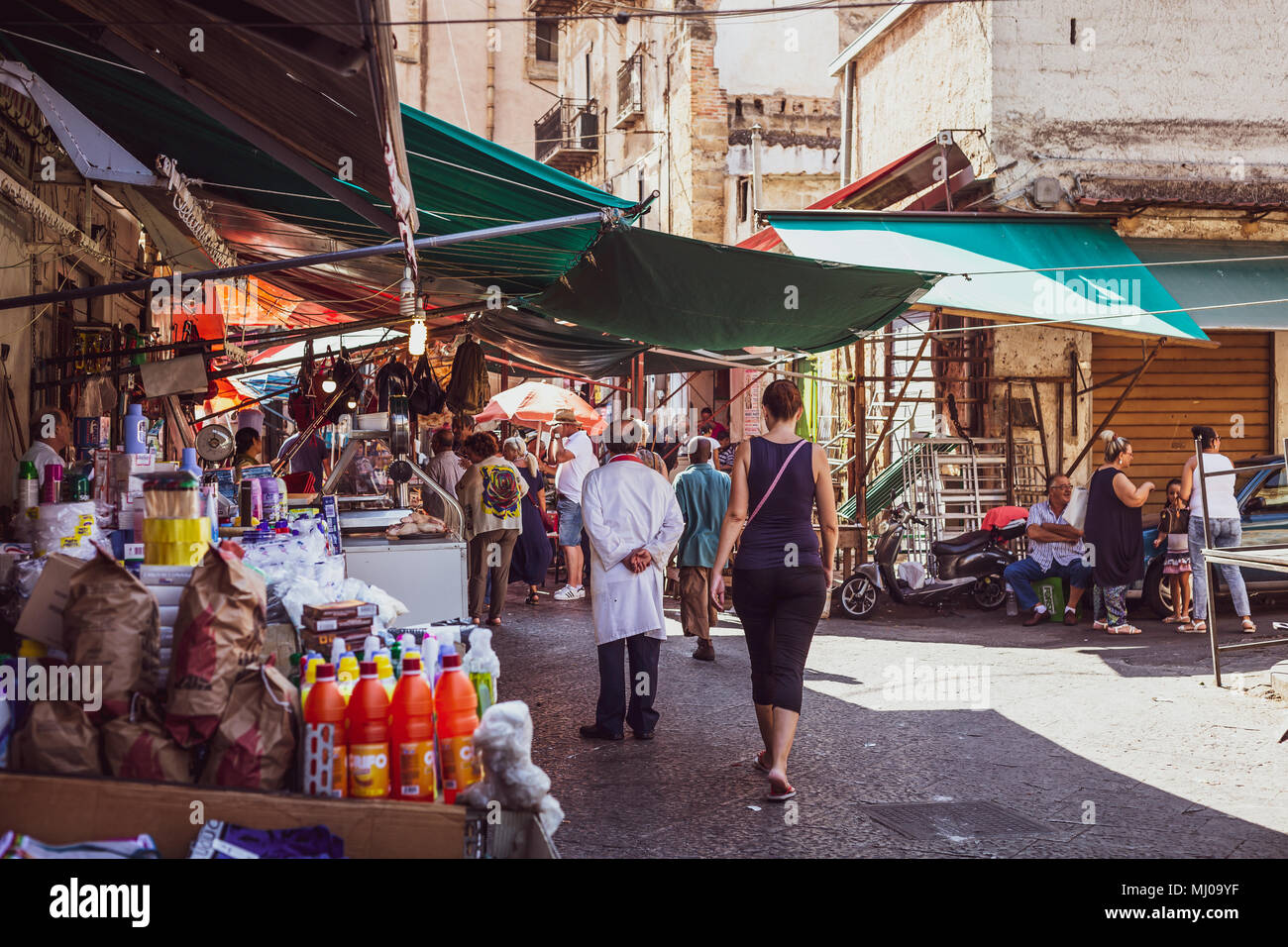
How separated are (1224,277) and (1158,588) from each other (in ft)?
12.4

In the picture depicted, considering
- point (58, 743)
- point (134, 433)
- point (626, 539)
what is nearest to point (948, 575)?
point (626, 539)

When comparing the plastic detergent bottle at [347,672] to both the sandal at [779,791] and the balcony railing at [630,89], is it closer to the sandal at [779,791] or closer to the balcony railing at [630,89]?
the sandal at [779,791]

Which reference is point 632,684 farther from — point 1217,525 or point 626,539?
point 1217,525

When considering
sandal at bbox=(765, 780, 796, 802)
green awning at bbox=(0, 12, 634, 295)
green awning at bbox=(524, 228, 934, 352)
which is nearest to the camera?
green awning at bbox=(0, 12, 634, 295)

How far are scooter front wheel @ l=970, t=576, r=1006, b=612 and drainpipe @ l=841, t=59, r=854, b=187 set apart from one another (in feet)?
31.0

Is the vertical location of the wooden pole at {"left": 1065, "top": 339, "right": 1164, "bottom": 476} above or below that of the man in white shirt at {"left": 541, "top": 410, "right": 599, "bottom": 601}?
above

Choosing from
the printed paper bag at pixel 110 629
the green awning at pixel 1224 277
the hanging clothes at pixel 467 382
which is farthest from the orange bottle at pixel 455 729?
the green awning at pixel 1224 277

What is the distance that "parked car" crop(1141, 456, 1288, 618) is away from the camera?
39.5ft

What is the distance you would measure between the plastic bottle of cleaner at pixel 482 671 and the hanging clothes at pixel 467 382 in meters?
7.84

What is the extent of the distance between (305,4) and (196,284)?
3703mm

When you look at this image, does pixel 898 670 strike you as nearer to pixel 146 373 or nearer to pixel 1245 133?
pixel 146 373

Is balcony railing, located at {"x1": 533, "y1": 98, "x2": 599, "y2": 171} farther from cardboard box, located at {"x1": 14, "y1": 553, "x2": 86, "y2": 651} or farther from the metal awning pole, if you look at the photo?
cardboard box, located at {"x1": 14, "y1": 553, "x2": 86, "y2": 651}

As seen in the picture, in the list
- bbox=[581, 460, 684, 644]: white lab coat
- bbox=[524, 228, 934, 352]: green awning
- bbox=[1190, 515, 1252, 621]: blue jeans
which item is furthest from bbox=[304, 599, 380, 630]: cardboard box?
bbox=[1190, 515, 1252, 621]: blue jeans
